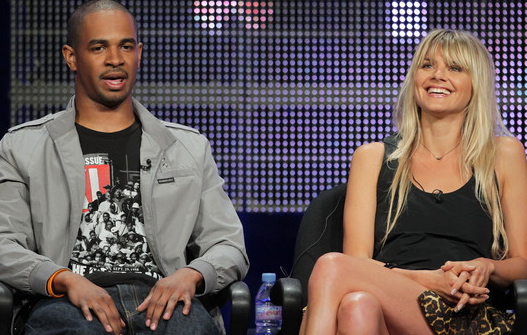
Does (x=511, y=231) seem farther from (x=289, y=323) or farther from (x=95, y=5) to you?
(x=95, y=5)

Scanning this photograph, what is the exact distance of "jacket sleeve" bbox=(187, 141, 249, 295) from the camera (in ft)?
10.3

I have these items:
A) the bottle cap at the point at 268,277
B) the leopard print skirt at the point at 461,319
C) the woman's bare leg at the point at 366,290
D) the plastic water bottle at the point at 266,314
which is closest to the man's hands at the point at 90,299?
the woman's bare leg at the point at 366,290

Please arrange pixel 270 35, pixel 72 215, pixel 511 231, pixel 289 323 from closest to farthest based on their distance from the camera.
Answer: pixel 289 323, pixel 72 215, pixel 511 231, pixel 270 35

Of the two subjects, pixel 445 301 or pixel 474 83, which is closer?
pixel 445 301

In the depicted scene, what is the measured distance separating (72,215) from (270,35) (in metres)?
1.75

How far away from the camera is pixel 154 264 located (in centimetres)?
326

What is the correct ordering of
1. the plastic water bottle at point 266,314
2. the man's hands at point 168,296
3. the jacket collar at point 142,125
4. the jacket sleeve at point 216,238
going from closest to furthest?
the man's hands at point 168,296
the jacket sleeve at point 216,238
the jacket collar at point 142,125
the plastic water bottle at point 266,314

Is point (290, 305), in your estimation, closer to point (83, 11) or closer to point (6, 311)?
point (6, 311)

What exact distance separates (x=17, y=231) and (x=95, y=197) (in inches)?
11.4

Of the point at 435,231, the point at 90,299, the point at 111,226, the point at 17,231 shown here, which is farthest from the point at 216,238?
the point at 435,231

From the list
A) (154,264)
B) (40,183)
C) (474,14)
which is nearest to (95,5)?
(40,183)

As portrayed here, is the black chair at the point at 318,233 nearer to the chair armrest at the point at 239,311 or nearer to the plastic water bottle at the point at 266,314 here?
the chair armrest at the point at 239,311

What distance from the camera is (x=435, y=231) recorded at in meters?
3.41

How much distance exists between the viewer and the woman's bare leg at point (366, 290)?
3.01 metres
